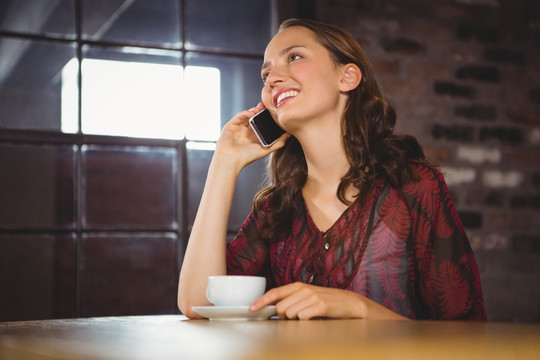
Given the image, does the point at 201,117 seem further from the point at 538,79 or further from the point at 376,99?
the point at 538,79

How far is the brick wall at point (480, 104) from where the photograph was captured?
9.88 feet

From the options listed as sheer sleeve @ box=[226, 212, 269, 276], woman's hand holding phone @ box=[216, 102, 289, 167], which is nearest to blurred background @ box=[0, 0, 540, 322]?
woman's hand holding phone @ box=[216, 102, 289, 167]

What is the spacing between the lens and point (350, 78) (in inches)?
76.4

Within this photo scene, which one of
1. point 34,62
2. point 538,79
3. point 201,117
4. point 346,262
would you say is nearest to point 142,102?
point 201,117

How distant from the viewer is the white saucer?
1.15m

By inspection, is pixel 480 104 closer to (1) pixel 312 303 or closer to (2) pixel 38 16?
(2) pixel 38 16

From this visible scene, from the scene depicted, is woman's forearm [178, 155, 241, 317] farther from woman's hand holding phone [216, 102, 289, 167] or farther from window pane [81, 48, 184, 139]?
window pane [81, 48, 184, 139]

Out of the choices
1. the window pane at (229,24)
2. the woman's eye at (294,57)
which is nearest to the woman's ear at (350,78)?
the woman's eye at (294,57)

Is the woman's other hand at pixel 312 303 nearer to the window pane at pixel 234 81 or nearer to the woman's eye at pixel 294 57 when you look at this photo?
the woman's eye at pixel 294 57

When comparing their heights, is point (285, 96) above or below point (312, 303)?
above

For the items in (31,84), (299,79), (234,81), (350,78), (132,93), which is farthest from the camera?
(234,81)

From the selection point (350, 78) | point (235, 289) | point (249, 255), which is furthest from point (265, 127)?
point (235, 289)

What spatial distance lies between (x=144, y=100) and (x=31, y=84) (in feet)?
1.49

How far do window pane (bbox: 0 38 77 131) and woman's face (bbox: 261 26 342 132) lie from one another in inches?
44.2
